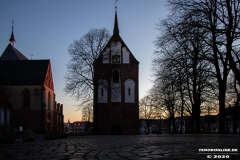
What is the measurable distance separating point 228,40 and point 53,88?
147 ft

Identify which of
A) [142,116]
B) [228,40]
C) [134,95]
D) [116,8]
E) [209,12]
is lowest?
[142,116]

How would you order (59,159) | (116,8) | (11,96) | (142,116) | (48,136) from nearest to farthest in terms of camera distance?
1. (59,159)
2. (48,136)
3. (116,8)
4. (11,96)
5. (142,116)

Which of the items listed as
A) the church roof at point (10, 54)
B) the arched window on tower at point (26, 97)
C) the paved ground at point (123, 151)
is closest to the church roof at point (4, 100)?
the arched window on tower at point (26, 97)

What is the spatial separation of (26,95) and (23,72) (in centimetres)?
449

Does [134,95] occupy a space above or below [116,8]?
below

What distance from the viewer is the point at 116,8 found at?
44312 millimetres

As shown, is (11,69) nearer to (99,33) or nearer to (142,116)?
(99,33)

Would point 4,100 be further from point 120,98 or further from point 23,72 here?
point 120,98

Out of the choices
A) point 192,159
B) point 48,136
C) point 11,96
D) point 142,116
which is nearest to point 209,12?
point 48,136

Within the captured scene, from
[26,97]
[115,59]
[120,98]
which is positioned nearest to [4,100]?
[26,97]

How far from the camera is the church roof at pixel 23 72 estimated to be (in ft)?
159

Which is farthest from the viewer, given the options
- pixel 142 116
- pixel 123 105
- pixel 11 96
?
pixel 142 116

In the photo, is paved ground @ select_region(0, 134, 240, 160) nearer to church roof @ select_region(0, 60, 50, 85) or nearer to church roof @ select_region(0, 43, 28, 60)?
church roof @ select_region(0, 60, 50, 85)

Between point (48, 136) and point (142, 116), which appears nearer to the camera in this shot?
point (48, 136)
